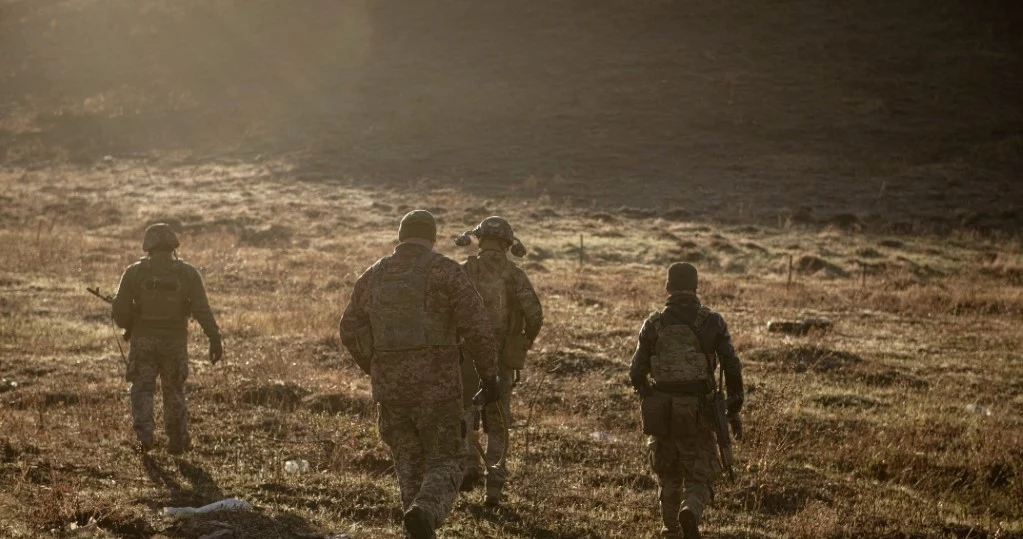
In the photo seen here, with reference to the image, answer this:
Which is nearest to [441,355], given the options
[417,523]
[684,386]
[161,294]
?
[417,523]

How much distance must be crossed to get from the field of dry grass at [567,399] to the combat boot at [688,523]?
35.9 inches

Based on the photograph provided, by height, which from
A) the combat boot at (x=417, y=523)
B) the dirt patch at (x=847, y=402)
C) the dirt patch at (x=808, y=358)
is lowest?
the dirt patch at (x=847, y=402)

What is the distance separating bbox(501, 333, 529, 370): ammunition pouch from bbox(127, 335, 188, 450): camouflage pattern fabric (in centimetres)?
290

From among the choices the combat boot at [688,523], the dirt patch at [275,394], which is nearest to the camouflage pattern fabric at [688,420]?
the combat boot at [688,523]

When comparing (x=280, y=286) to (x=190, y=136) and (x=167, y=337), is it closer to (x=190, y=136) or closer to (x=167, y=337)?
(x=167, y=337)

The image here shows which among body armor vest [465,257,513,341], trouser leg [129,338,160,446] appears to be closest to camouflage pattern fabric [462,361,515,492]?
body armor vest [465,257,513,341]

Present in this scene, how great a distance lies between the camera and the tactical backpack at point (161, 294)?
8758 mm

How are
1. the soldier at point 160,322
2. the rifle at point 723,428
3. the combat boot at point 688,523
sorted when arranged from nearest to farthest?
1. the combat boot at point 688,523
2. the rifle at point 723,428
3. the soldier at point 160,322

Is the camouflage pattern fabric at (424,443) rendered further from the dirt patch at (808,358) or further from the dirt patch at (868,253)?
the dirt patch at (868,253)

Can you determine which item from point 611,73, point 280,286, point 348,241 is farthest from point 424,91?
point 280,286

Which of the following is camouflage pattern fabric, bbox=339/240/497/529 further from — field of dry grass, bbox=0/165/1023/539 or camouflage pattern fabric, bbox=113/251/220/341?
camouflage pattern fabric, bbox=113/251/220/341

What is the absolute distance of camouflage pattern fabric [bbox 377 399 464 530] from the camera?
574 cm

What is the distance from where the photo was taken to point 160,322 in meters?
8.84

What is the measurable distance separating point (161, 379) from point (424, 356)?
389 cm
